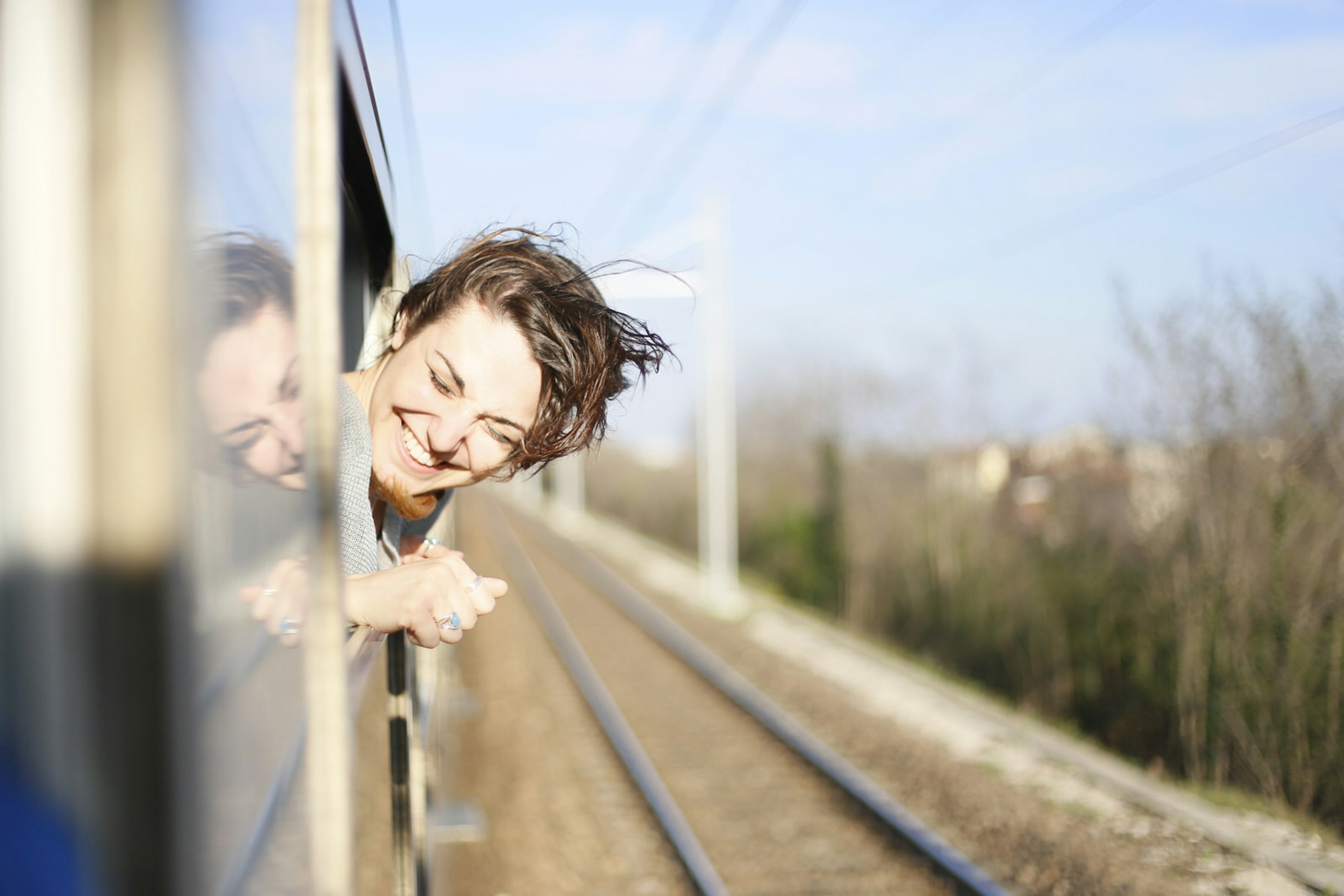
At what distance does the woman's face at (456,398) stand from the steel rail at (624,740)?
13.4 feet

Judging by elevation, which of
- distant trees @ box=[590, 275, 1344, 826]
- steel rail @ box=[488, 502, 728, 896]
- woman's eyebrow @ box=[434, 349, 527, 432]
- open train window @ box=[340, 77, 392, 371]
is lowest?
steel rail @ box=[488, 502, 728, 896]

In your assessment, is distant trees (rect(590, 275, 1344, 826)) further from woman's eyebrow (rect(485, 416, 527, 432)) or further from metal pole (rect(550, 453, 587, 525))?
metal pole (rect(550, 453, 587, 525))

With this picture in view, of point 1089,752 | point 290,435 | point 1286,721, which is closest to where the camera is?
point 290,435

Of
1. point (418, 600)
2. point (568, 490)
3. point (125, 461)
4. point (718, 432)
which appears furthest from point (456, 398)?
point (568, 490)

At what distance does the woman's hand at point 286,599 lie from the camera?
0.83 meters

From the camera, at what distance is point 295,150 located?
918mm

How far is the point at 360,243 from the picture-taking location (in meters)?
2.11

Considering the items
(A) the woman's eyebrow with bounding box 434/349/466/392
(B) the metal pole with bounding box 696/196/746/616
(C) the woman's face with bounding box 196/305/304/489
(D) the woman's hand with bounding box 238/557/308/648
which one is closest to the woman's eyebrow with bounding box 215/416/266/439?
(C) the woman's face with bounding box 196/305/304/489

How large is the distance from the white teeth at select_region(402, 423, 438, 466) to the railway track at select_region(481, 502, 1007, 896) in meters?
4.09

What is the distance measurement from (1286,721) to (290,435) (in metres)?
5.20

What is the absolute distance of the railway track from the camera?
529 centimetres

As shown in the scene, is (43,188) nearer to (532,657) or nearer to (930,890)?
(930,890)

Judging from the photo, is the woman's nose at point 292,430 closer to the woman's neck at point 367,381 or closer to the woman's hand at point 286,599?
the woman's hand at point 286,599

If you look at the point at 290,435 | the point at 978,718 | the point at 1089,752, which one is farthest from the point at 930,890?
the point at 290,435
